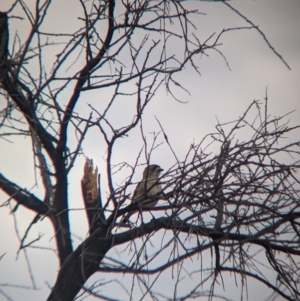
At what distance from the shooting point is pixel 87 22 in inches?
158

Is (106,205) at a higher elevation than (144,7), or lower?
lower

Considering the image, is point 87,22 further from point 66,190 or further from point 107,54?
point 66,190

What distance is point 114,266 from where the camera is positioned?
4.07 metres

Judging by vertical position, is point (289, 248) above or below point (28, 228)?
above

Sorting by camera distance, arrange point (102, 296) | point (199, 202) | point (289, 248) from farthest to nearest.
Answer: point (102, 296), point (289, 248), point (199, 202)

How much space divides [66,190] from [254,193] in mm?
1709

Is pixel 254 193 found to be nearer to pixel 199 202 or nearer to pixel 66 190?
pixel 199 202

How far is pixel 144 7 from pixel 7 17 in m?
1.06

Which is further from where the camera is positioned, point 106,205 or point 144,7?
point 144,7

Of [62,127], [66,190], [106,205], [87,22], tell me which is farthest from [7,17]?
[106,205]

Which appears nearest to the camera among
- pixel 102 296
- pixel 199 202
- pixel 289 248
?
pixel 199 202

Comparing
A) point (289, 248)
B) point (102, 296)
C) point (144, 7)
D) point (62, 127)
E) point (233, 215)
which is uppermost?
point (144, 7)

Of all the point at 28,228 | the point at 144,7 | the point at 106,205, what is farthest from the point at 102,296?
the point at 144,7

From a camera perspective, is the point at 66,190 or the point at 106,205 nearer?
the point at 106,205
